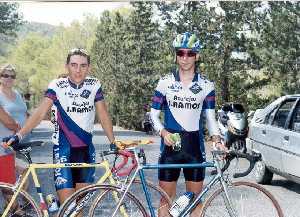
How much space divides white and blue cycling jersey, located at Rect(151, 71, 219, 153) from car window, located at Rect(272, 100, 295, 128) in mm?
4099

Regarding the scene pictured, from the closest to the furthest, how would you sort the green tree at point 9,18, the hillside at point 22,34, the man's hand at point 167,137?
the man's hand at point 167,137 → the green tree at point 9,18 → the hillside at point 22,34

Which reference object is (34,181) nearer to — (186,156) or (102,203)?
(102,203)

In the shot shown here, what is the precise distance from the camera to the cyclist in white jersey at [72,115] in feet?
15.9

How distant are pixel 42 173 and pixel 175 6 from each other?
1882 centimetres

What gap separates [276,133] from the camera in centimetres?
842

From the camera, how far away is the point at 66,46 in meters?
70.2

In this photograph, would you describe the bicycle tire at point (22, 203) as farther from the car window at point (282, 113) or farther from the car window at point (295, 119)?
the car window at point (282, 113)

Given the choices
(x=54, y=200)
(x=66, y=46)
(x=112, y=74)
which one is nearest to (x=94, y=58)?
(x=112, y=74)

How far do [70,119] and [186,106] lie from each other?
0.96 metres

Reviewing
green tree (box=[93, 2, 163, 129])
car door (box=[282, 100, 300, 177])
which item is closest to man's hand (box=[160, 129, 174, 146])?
car door (box=[282, 100, 300, 177])

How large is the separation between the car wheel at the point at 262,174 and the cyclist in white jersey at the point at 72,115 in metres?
4.74

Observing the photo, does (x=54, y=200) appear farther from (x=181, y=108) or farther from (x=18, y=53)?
(x=18, y=53)

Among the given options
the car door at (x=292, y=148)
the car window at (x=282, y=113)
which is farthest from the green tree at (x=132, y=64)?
the car door at (x=292, y=148)

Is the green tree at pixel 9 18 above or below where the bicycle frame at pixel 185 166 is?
above
